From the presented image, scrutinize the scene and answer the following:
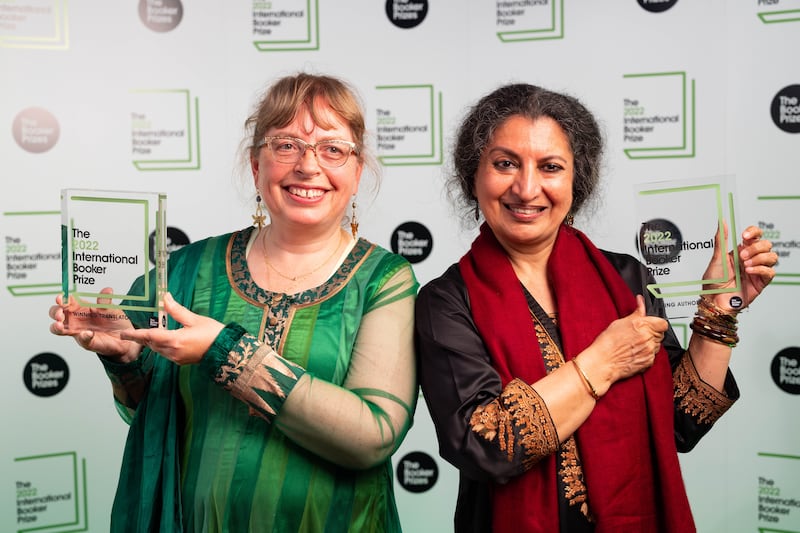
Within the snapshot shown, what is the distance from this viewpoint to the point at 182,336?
154cm

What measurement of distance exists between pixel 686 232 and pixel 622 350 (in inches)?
11.2

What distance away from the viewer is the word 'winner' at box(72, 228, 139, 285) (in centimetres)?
160

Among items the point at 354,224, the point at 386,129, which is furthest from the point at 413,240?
the point at 354,224

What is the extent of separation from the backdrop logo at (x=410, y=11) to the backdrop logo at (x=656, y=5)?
2.76 feet

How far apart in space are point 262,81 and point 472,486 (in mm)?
2000

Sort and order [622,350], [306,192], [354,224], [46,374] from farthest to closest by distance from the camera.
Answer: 1. [46,374]
2. [354,224]
3. [306,192]
4. [622,350]

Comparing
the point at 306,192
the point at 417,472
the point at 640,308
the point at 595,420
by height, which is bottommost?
the point at 417,472

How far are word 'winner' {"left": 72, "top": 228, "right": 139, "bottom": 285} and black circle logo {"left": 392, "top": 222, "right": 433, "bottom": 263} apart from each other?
170cm

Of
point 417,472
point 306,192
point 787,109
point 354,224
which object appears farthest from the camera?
point 417,472

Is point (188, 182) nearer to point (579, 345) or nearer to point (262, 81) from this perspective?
point (262, 81)

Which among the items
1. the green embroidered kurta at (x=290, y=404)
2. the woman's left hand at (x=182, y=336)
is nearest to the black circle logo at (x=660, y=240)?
the green embroidered kurta at (x=290, y=404)

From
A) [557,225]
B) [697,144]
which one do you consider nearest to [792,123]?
[697,144]

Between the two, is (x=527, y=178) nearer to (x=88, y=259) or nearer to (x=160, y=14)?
(x=88, y=259)

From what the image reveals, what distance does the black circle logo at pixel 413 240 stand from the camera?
322 centimetres
